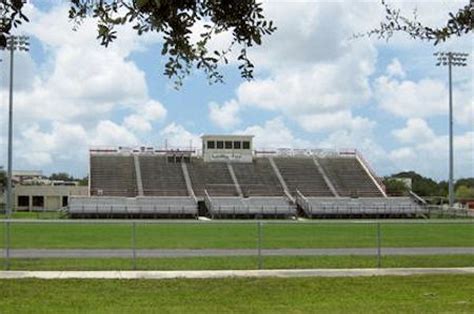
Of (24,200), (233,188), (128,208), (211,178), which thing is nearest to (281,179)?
(233,188)

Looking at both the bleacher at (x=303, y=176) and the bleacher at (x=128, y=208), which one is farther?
the bleacher at (x=303, y=176)

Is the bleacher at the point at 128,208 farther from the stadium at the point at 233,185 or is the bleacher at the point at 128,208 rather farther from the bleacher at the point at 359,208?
the bleacher at the point at 359,208

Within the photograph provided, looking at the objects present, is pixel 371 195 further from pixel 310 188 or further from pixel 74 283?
pixel 74 283

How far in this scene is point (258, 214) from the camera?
70.6m

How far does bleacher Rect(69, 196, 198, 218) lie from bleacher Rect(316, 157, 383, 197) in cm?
2134

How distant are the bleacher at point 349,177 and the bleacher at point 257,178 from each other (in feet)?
23.6

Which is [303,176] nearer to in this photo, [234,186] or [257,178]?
[257,178]

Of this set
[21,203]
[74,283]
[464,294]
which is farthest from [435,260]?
[21,203]

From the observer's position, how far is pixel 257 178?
290 feet

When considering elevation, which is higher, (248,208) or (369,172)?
(369,172)

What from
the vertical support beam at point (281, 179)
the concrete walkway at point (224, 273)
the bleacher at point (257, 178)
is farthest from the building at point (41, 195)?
the concrete walkway at point (224, 273)

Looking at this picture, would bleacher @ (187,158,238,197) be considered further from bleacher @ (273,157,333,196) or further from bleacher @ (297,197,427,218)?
bleacher @ (297,197,427,218)

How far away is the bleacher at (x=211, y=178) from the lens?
273ft

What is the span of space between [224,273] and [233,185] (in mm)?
68816
